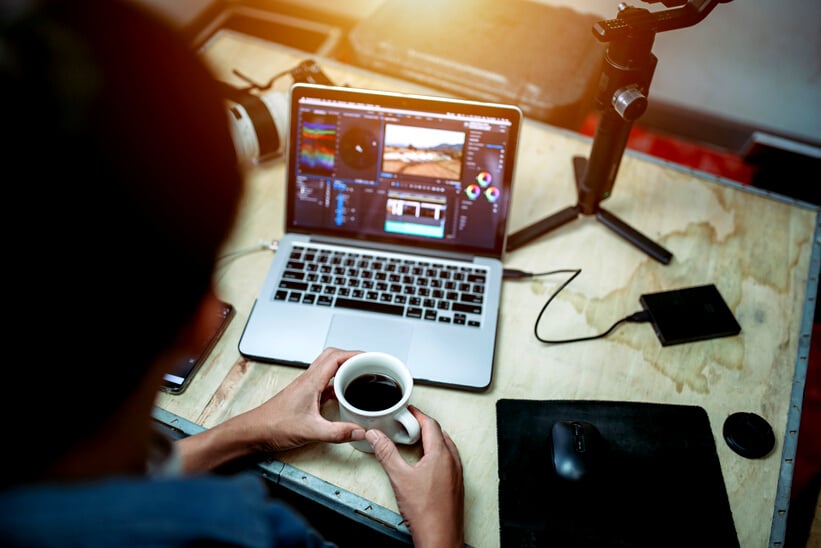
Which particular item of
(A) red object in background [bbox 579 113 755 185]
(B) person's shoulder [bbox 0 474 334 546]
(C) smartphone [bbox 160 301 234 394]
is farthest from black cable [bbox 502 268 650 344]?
(A) red object in background [bbox 579 113 755 185]

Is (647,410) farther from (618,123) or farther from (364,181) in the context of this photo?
(364,181)

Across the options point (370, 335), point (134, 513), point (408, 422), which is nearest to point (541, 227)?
point (370, 335)

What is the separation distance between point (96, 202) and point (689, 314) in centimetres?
95

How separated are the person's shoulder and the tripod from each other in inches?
31.1

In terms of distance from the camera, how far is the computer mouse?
81cm

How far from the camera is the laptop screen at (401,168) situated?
3.27 ft

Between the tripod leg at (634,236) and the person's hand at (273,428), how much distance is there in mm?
593

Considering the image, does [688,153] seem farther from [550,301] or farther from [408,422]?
[408,422]

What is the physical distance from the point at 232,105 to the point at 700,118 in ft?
5.98

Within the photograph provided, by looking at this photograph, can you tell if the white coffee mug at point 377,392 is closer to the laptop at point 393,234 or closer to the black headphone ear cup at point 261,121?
the laptop at point 393,234

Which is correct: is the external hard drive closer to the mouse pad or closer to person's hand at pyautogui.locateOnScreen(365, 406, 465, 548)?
the mouse pad

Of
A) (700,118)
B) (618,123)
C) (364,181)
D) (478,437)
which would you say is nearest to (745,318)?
(618,123)

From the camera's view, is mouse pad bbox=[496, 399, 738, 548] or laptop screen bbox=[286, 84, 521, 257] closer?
mouse pad bbox=[496, 399, 738, 548]

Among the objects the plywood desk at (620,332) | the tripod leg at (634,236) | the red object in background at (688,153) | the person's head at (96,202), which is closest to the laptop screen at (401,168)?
the plywood desk at (620,332)
